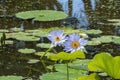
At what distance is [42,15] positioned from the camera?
122 inches

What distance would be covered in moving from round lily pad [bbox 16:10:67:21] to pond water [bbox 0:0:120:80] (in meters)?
0.03

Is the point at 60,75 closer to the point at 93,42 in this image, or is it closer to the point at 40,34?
the point at 93,42

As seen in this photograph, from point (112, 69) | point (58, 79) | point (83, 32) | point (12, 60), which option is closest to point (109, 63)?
point (112, 69)

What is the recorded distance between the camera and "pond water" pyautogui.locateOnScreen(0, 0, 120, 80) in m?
2.01

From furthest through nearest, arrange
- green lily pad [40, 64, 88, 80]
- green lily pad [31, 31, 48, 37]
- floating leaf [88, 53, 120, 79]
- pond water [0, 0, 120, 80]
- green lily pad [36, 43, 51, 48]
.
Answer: green lily pad [31, 31, 48, 37]
green lily pad [36, 43, 51, 48]
pond water [0, 0, 120, 80]
green lily pad [40, 64, 88, 80]
floating leaf [88, 53, 120, 79]

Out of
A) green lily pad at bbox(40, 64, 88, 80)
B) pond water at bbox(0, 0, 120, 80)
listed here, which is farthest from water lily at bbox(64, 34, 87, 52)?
pond water at bbox(0, 0, 120, 80)

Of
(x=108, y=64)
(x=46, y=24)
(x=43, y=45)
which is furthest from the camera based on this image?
(x=46, y=24)

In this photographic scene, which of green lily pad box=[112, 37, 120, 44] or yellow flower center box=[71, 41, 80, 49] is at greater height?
yellow flower center box=[71, 41, 80, 49]

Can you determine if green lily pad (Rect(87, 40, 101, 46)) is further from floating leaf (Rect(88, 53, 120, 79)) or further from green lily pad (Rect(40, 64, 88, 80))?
floating leaf (Rect(88, 53, 120, 79))

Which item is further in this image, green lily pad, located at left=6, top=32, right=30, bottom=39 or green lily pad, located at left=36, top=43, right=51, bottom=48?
green lily pad, located at left=6, top=32, right=30, bottom=39

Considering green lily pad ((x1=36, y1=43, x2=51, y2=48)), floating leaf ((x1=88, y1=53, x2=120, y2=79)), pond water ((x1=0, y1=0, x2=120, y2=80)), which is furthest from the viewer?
green lily pad ((x1=36, y1=43, x2=51, y2=48))

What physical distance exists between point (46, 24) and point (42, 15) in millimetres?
162

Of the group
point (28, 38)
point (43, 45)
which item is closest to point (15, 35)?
point (28, 38)

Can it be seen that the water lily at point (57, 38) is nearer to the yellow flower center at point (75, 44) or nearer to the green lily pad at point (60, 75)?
the yellow flower center at point (75, 44)
